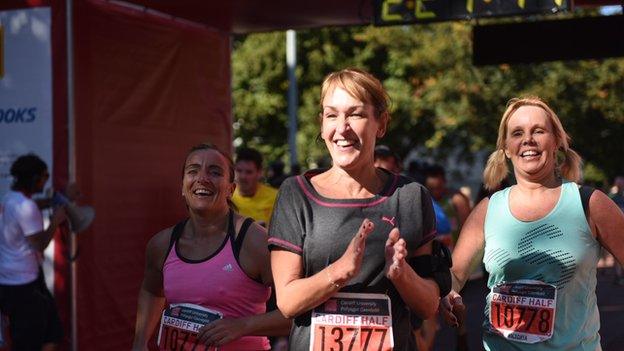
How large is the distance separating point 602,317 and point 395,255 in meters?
11.5

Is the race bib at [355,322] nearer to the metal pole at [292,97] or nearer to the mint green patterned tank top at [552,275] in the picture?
the mint green patterned tank top at [552,275]

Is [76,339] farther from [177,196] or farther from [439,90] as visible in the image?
[439,90]

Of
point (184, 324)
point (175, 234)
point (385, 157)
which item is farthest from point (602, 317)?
point (184, 324)

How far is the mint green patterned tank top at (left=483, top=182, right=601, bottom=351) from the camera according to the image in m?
4.44

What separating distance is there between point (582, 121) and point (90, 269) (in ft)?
69.8

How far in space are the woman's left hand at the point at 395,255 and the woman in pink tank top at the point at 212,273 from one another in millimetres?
1290

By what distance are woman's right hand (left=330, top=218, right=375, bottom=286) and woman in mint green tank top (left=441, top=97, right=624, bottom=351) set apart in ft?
4.36

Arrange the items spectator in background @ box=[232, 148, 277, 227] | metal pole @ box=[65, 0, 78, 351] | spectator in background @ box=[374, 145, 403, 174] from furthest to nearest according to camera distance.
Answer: spectator in background @ box=[232, 148, 277, 227] → metal pole @ box=[65, 0, 78, 351] → spectator in background @ box=[374, 145, 403, 174]

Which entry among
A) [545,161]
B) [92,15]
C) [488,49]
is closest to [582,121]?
[488,49]

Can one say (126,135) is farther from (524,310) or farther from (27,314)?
(524,310)

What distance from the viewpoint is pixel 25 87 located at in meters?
9.51

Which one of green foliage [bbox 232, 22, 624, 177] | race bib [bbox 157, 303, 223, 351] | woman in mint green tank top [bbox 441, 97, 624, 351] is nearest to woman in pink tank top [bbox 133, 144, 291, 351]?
race bib [bbox 157, 303, 223, 351]

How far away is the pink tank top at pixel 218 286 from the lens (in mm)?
4410

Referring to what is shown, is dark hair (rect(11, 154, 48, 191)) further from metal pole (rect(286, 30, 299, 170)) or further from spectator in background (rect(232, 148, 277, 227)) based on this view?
Result: metal pole (rect(286, 30, 299, 170))
